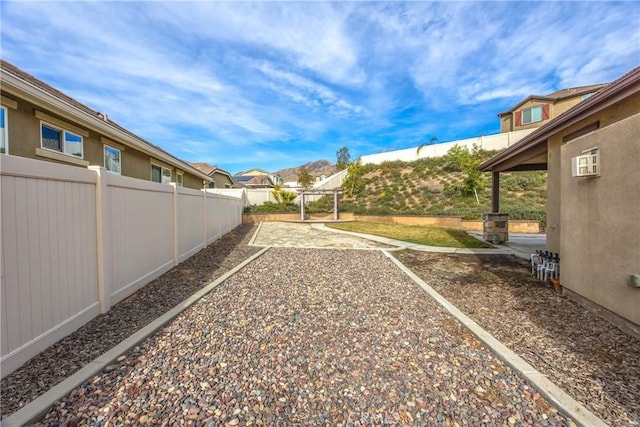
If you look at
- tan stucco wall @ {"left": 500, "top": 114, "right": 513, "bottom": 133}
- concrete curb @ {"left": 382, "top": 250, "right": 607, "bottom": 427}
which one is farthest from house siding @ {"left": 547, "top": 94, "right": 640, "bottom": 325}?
tan stucco wall @ {"left": 500, "top": 114, "right": 513, "bottom": 133}

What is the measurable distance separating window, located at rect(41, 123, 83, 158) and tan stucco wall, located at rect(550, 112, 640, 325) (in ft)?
35.8

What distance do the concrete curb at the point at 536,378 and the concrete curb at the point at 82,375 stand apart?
12.4 feet

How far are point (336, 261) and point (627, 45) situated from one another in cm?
911

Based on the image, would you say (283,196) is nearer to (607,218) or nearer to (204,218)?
(204,218)

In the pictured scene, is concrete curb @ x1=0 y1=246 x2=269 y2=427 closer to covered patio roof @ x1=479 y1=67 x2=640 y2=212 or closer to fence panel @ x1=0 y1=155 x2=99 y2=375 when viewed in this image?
fence panel @ x1=0 y1=155 x2=99 y2=375

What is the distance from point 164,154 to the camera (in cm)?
1229

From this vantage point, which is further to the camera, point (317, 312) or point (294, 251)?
point (294, 251)

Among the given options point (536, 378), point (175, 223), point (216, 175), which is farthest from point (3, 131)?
point (216, 175)

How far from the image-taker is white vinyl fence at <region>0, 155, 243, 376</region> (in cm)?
236

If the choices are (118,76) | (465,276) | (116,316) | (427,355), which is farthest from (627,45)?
(118,76)

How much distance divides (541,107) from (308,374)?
34135mm

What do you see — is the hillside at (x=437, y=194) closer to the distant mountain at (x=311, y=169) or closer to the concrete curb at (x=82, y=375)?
the concrete curb at (x=82, y=375)

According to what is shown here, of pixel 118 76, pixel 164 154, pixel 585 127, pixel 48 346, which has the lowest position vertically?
pixel 48 346

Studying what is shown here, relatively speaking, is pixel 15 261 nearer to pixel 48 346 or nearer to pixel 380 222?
pixel 48 346
